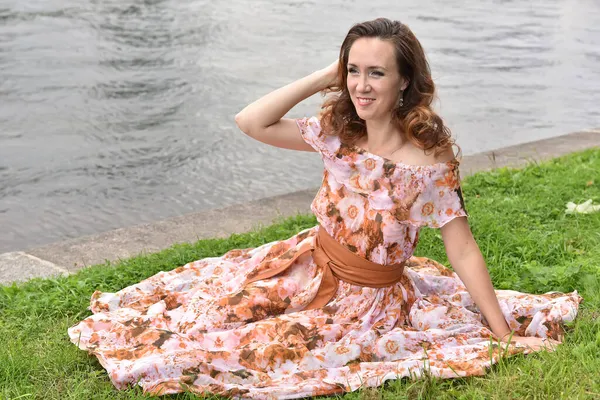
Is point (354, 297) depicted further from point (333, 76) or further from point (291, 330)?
point (333, 76)

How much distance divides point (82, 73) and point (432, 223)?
729cm

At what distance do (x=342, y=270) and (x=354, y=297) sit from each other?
128 millimetres

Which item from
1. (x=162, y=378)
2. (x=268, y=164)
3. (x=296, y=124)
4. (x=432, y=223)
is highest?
(x=296, y=124)

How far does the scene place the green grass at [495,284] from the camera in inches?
130

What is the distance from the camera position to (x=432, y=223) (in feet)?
11.9

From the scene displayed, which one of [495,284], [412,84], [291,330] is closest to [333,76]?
[412,84]

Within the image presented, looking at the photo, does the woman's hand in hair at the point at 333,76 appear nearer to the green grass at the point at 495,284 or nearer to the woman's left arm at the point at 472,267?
the woman's left arm at the point at 472,267

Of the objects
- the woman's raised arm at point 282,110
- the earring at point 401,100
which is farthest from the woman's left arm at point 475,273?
the woman's raised arm at point 282,110

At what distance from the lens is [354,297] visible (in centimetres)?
376

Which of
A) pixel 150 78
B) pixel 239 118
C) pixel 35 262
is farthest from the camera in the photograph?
pixel 150 78

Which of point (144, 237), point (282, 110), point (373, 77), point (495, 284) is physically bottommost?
point (144, 237)

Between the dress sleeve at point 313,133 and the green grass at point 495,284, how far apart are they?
43.3 inches

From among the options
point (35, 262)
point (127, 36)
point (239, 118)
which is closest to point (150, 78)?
point (127, 36)

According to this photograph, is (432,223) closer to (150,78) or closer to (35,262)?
(35,262)
